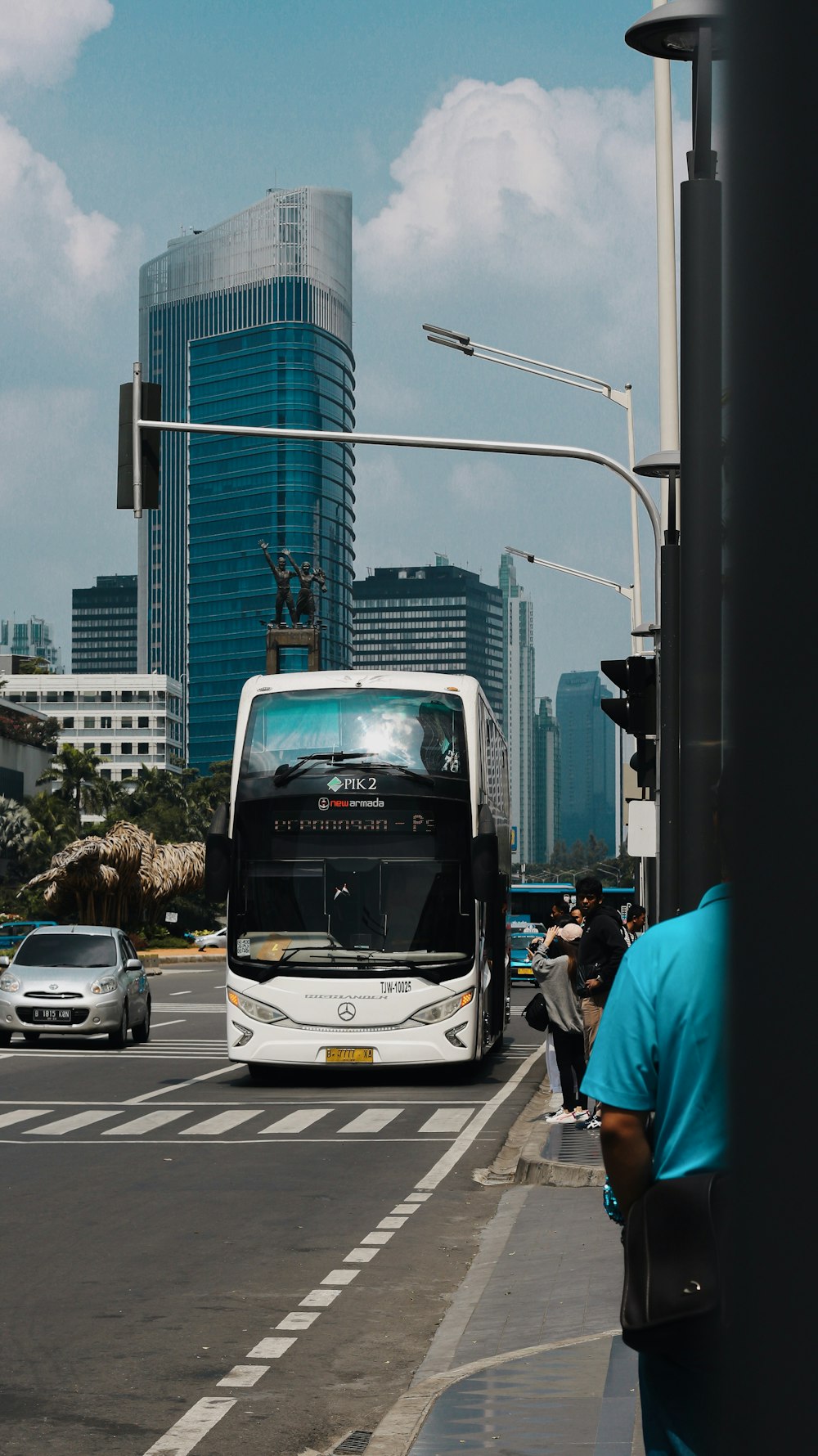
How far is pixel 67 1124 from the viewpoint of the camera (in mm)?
16594

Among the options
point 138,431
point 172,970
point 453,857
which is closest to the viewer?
point 138,431

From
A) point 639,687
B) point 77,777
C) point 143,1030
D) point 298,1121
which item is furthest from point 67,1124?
point 77,777

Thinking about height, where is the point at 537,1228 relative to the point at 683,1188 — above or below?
below

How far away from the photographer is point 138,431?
58.5 feet

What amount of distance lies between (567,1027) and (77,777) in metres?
98.9

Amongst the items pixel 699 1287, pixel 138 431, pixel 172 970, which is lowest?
pixel 172 970

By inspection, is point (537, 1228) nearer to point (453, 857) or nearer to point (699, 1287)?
point (699, 1287)

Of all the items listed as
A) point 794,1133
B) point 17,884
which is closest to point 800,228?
point 794,1133

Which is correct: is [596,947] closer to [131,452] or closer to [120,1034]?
[131,452]

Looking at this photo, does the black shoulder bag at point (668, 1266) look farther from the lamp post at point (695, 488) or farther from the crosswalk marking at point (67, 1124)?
the crosswalk marking at point (67, 1124)

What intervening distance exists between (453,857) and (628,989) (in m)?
17.0

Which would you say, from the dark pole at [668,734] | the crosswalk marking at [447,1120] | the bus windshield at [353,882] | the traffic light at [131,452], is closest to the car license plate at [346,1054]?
the bus windshield at [353,882]

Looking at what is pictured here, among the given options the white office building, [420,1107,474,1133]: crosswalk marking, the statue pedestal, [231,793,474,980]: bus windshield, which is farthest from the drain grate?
the white office building

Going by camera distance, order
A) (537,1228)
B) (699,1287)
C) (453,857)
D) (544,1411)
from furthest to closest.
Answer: (453,857) < (537,1228) < (544,1411) < (699,1287)
